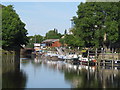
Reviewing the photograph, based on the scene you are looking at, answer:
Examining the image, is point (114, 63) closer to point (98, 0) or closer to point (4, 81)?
point (98, 0)

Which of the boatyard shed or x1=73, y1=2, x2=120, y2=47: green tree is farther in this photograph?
the boatyard shed

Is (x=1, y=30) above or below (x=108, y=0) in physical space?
below

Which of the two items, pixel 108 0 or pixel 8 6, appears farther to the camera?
pixel 8 6

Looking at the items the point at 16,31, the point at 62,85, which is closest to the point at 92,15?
the point at 16,31

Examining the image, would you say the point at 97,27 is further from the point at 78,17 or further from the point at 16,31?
the point at 16,31

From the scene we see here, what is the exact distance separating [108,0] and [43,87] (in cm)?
3569

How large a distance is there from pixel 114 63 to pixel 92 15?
40.0ft

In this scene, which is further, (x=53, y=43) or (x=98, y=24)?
(x=53, y=43)

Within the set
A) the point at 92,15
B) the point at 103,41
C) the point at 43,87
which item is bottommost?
the point at 43,87

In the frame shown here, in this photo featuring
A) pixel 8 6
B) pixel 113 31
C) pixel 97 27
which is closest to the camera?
pixel 113 31

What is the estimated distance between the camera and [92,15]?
65.9 metres

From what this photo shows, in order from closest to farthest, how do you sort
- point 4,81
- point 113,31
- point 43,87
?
point 43,87 → point 4,81 → point 113,31

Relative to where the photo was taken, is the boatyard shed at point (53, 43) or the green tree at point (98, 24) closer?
the green tree at point (98, 24)

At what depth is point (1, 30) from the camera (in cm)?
6250
